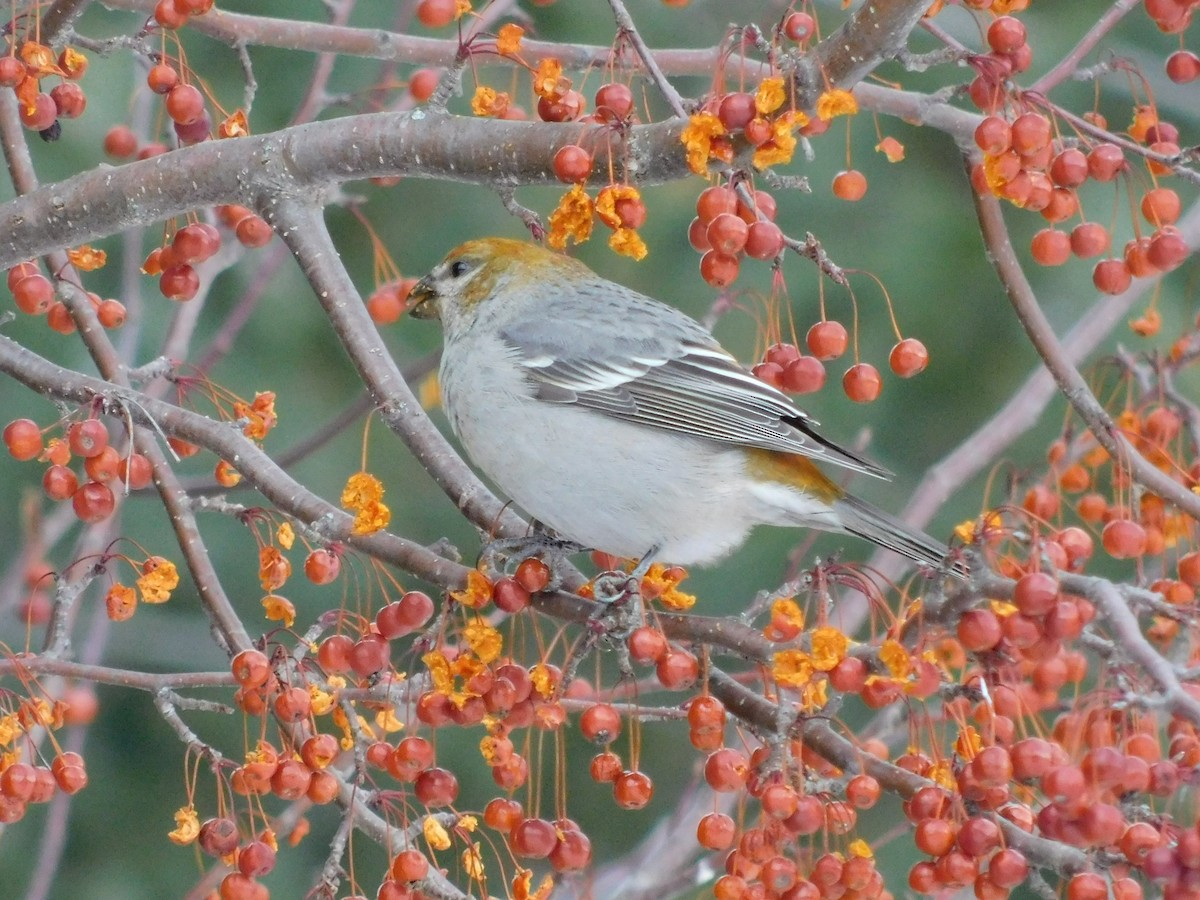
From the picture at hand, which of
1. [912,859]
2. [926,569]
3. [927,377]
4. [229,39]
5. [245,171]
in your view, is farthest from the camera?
[927,377]

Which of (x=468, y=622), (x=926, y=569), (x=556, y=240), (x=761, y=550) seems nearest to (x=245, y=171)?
(x=556, y=240)

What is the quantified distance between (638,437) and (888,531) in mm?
693

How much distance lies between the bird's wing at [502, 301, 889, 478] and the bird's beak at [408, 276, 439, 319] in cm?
36

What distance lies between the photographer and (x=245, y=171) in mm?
2945

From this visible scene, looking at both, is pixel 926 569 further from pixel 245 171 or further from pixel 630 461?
pixel 245 171

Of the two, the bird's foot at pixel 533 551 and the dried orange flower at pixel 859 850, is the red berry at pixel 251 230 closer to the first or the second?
the bird's foot at pixel 533 551

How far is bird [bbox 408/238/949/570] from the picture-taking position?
3.41 m

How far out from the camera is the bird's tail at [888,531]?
127 inches

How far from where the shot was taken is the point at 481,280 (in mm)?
4023

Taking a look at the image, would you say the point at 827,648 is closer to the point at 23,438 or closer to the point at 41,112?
the point at 23,438

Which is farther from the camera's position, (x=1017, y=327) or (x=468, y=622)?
(x=1017, y=327)

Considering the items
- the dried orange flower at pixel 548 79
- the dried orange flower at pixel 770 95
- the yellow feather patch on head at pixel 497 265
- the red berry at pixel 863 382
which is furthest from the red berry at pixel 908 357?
the yellow feather patch on head at pixel 497 265

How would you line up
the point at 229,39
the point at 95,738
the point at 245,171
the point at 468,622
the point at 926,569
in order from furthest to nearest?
1. the point at 95,738
2. the point at 229,39
3. the point at 245,171
4. the point at 468,622
5. the point at 926,569

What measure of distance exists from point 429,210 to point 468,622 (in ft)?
13.9
